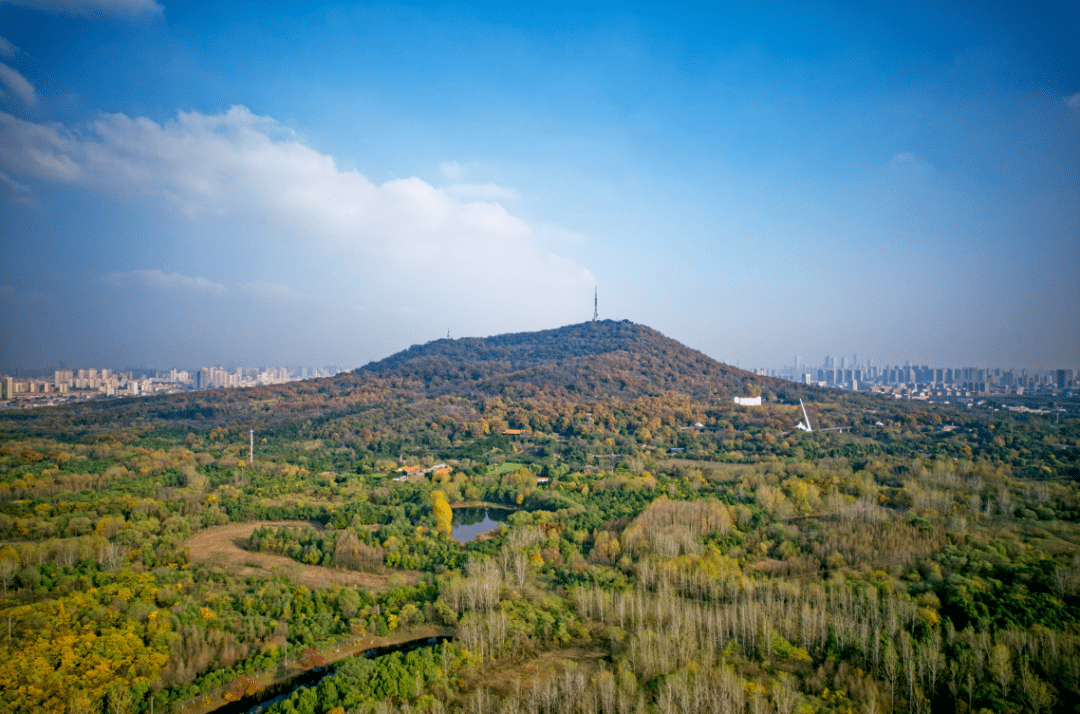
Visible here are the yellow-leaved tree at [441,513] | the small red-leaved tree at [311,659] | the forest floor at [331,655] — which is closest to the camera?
the forest floor at [331,655]

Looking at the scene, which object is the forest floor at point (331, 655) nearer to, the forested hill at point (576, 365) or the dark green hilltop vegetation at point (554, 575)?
the dark green hilltop vegetation at point (554, 575)

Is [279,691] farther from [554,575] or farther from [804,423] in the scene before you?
[804,423]

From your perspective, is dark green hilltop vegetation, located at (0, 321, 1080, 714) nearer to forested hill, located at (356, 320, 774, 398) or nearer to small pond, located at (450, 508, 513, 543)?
small pond, located at (450, 508, 513, 543)

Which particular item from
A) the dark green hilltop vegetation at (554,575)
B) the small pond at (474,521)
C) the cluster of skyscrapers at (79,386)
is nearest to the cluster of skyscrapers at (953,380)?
the dark green hilltop vegetation at (554,575)

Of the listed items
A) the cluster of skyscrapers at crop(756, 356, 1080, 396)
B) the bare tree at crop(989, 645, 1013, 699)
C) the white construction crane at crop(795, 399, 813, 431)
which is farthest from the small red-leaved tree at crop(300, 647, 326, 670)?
the cluster of skyscrapers at crop(756, 356, 1080, 396)

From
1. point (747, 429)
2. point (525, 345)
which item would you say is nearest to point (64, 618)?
point (747, 429)

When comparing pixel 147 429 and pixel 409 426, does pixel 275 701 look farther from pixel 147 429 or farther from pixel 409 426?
pixel 147 429

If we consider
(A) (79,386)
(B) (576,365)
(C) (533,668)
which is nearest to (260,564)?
(C) (533,668)
